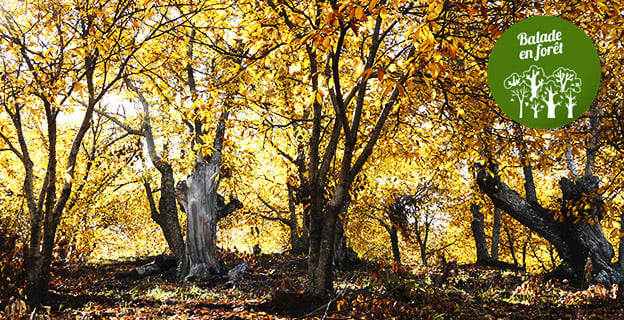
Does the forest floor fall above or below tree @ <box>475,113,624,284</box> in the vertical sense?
below

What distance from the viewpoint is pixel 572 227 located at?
26.9 ft

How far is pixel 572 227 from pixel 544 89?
5.26 meters

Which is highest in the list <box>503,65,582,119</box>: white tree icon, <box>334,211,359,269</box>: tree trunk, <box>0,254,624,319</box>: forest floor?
<box>503,65,582,119</box>: white tree icon

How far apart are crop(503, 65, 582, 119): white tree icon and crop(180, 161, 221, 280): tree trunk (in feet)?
23.7

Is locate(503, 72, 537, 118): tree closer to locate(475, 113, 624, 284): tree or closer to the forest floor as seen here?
the forest floor

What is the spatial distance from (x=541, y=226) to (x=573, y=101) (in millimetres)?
5008

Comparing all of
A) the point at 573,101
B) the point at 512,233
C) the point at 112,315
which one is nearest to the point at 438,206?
the point at 512,233

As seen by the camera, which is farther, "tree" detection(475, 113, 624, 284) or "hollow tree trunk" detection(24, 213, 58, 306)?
"tree" detection(475, 113, 624, 284)

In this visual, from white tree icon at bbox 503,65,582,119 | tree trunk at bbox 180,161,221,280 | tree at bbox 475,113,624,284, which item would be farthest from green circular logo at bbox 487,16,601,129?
tree trunk at bbox 180,161,221,280

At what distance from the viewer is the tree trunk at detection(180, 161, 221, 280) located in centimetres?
952

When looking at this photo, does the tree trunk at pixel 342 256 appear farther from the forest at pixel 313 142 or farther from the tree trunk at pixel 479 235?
the tree trunk at pixel 479 235

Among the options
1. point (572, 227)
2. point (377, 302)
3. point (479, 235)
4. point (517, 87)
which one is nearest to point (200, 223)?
point (377, 302)

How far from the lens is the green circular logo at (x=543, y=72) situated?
409cm

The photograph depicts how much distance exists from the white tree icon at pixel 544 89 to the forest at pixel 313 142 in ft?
0.41
